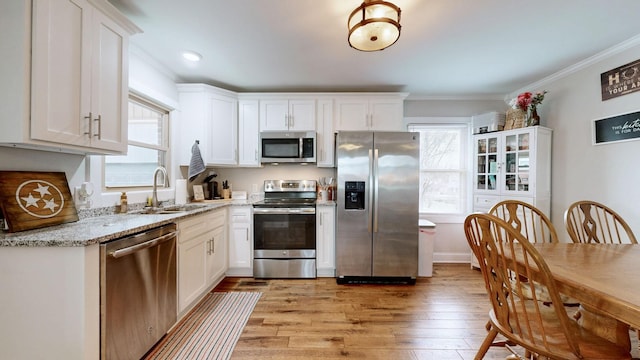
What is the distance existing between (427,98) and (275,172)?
8.27 feet

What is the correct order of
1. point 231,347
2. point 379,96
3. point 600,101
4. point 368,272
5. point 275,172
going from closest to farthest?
point 231,347
point 600,101
point 368,272
point 379,96
point 275,172

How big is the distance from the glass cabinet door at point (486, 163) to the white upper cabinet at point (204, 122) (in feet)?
11.3

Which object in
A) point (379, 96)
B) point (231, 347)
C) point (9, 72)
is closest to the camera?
point (9, 72)

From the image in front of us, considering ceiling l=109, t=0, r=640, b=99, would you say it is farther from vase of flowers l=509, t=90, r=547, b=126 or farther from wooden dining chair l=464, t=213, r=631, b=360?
wooden dining chair l=464, t=213, r=631, b=360

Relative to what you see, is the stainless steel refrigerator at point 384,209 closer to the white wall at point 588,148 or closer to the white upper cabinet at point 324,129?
the white upper cabinet at point 324,129

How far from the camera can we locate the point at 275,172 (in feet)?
12.2

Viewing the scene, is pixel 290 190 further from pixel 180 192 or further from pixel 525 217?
pixel 525 217

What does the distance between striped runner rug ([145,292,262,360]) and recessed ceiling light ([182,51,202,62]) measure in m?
2.48

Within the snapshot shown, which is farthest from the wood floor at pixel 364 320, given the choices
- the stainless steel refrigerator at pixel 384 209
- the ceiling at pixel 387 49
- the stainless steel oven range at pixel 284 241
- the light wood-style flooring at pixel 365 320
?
the ceiling at pixel 387 49

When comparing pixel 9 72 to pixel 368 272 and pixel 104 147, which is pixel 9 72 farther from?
pixel 368 272

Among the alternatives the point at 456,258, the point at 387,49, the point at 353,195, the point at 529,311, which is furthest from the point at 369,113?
the point at 529,311

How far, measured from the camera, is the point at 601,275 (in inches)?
44.3

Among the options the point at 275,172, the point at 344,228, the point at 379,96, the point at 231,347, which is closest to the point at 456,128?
the point at 379,96

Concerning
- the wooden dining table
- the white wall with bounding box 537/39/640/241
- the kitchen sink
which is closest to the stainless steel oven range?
the kitchen sink
